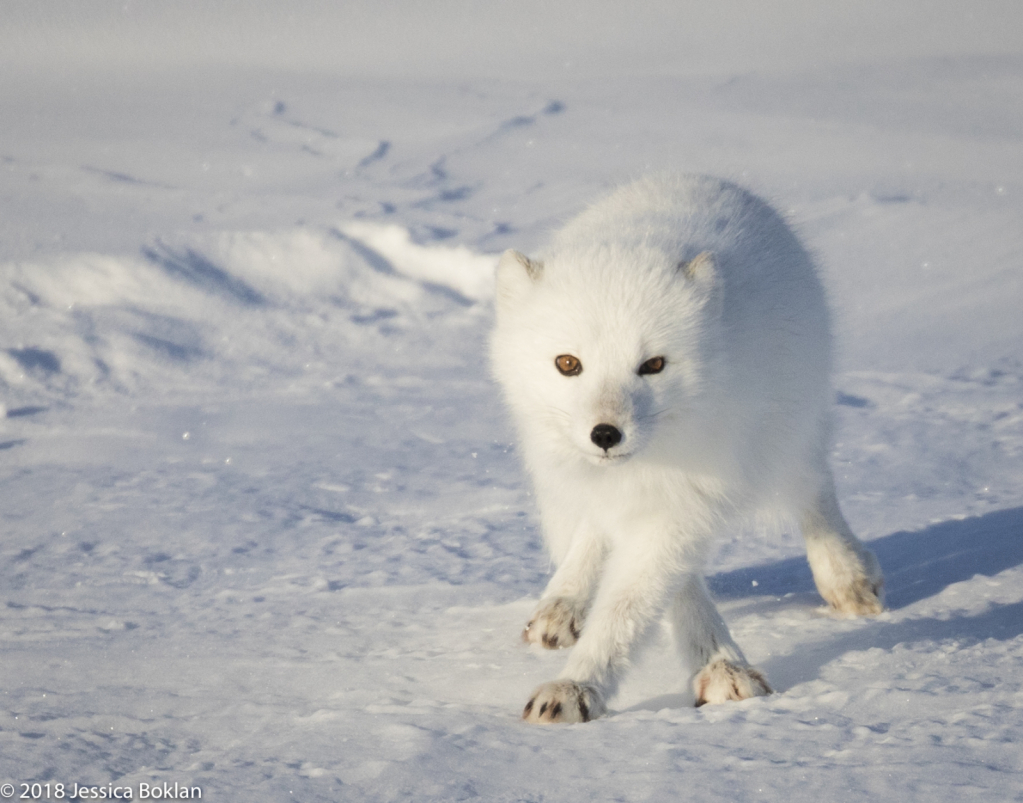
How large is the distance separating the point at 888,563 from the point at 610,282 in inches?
73.2

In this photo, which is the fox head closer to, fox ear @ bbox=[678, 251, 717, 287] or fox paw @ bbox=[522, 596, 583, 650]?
fox ear @ bbox=[678, 251, 717, 287]

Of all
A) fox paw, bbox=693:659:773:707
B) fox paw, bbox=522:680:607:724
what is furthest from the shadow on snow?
fox paw, bbox=522:680:607:724

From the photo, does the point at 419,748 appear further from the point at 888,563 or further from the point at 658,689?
the point at 888,563

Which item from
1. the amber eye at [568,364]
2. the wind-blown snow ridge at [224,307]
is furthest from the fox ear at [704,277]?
the wind-blown snow ridge at [224,307]

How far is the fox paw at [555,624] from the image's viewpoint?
3260 millimetres

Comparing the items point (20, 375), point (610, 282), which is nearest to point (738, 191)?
point (610, 282)

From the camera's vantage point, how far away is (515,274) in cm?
291

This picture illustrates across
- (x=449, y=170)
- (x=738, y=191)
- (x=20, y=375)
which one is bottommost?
(x=738, y=191)

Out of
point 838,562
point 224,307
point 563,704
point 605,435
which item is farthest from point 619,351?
point 224,307

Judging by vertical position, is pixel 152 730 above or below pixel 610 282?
below

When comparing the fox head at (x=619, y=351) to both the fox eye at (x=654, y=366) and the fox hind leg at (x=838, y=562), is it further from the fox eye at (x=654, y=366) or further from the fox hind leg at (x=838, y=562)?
the fox hind leg at (x=838, y=562)

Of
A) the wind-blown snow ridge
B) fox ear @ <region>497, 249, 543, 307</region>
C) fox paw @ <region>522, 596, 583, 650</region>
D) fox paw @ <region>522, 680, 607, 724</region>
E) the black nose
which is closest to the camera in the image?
the black nose

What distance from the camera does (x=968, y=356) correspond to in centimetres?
638

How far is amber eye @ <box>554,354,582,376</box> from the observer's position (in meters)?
2.60
